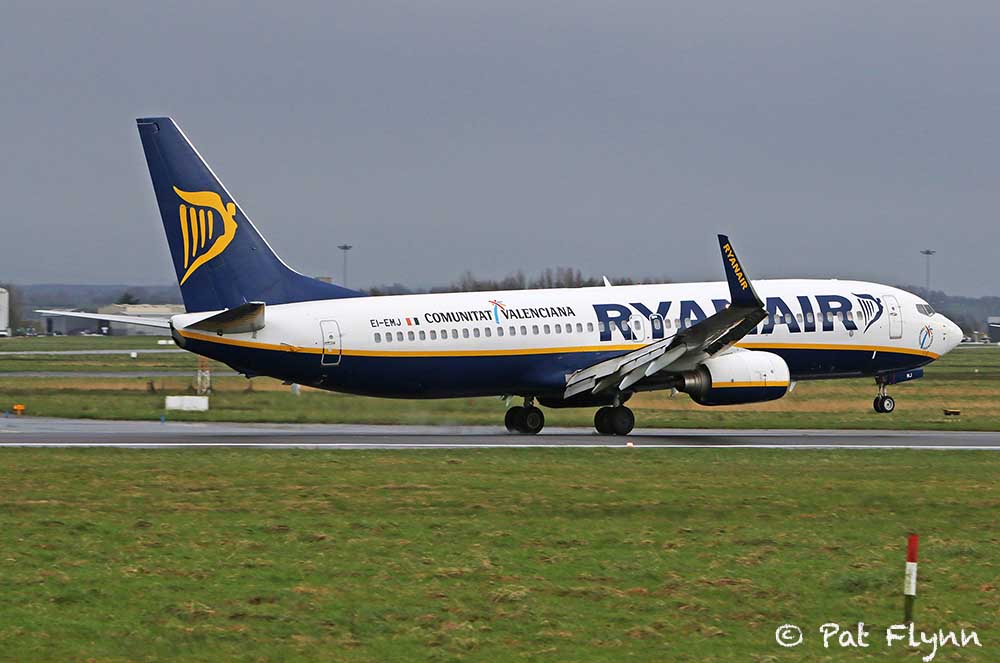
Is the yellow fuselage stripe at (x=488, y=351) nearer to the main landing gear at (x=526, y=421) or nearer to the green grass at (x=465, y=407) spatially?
the main landing gear at (x=526, y=421)

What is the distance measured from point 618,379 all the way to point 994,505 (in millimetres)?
14492

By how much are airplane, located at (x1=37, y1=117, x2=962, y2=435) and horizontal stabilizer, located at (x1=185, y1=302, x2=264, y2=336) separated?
0.14 ft

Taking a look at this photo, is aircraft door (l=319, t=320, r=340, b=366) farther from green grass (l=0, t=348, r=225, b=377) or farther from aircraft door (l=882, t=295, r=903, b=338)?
green grass (l=0, t=348, r=225, b=377)

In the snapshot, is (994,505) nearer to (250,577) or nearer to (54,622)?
(250,577)

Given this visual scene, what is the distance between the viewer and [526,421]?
38.8m

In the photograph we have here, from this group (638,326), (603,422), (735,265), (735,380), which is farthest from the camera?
(638,326)

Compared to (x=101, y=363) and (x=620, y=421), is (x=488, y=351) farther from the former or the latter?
(x=101, y=363)

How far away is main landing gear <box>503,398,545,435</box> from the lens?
38844 mm

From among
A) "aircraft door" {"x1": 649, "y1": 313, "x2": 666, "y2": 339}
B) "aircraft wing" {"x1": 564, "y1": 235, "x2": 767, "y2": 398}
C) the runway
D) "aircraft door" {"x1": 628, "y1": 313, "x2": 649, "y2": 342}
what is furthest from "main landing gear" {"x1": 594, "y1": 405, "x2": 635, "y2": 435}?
"aircraft door" {"x1": 649, "y1": 313, "x2": 666, "y2": 339}

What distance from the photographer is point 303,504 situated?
22719 mm

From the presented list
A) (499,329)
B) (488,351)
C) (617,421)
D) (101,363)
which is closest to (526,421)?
(617,421)

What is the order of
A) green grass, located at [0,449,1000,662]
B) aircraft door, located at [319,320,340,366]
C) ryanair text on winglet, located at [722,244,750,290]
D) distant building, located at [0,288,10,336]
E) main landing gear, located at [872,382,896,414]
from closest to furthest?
green grass, located at [0,449,1000,662] → ryanair text on winglet, located at [722,244,750,290] → aircraft door, located at [319,320,340,366] → main landing gear, located at [872,382,896,414] → distant building, located at [0,288,10,336]

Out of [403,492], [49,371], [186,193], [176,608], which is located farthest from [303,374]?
[49,371]

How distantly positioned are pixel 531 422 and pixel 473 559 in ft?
69.5
